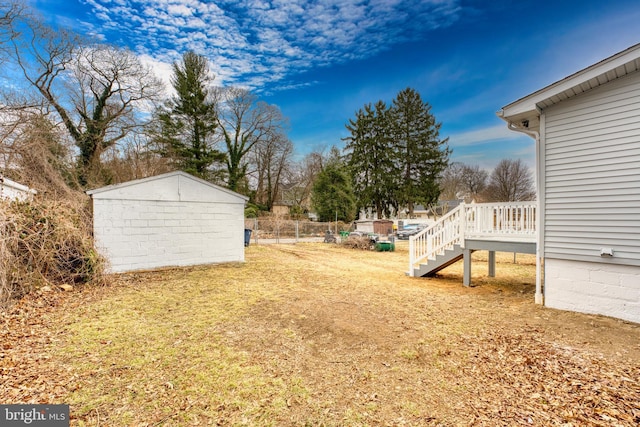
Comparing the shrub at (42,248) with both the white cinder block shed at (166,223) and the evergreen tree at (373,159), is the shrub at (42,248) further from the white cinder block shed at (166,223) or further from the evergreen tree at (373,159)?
the evergreen tree at (373,159)

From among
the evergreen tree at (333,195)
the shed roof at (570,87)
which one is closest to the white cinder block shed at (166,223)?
the shed roof at (570,87)

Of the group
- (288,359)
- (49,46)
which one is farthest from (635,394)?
(49,46)

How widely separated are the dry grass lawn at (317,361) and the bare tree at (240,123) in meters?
20.9

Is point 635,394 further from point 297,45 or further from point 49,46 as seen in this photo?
point 49,46

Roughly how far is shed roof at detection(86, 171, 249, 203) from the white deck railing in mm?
6645

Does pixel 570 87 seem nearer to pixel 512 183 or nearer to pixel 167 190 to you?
pixel 167 190

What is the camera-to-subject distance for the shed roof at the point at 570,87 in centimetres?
405

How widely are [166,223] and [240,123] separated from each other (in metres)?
19.7

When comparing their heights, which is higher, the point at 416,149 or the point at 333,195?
the point at 416,149

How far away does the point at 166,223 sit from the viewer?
852cm

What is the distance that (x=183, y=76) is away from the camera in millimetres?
22359

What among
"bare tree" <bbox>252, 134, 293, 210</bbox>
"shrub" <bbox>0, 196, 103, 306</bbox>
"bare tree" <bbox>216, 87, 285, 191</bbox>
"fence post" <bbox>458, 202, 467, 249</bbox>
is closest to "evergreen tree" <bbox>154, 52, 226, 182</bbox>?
"bare tree" <bbox>216, 87, 285, 191</bbox>

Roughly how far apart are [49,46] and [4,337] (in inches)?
653

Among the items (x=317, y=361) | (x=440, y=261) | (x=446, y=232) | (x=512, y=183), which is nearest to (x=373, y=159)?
(x=512, y=183)
